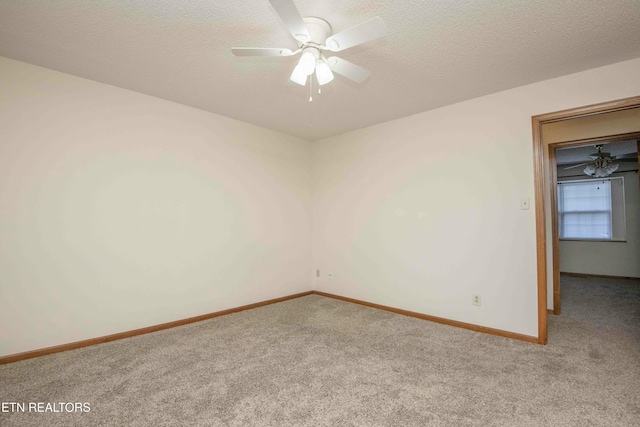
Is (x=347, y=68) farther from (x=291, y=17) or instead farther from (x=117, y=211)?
(x=117, y=211)

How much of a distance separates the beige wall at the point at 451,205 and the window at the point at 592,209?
16.0 ft

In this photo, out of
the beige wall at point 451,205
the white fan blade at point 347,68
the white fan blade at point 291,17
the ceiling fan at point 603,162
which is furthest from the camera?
the ceiling fan at point 603,162

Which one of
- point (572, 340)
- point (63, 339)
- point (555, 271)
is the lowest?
point (572, 340)

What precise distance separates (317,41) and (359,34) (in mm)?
455

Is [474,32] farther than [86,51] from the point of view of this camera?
No

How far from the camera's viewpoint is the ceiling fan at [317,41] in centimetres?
151

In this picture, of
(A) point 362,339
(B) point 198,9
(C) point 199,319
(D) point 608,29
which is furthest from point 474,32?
(C) point 199,319

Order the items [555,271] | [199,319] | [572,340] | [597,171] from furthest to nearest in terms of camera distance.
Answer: [597,171] < [555,271] < [199,319] < [572,340]

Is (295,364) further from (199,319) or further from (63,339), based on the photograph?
(63,339)

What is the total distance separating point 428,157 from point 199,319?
10.6 feet

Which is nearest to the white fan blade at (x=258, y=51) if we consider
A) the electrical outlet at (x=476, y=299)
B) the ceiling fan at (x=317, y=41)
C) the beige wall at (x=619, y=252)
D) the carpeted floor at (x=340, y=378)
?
the ceiling fan at (x=317, y=41)

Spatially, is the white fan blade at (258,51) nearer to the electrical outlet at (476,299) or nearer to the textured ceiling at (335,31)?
the textured ceiling at (335,31)

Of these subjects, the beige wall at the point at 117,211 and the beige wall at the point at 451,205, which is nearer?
the beige wall at the point at 117,211

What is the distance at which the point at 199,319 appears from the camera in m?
3.33
